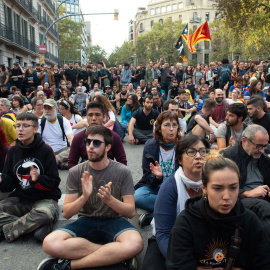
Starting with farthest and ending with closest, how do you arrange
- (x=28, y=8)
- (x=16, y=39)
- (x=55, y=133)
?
1. (x=28, y=8)
2. (x=16, y=39)
3. (x=55, y=133)

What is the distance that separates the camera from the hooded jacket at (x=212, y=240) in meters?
2.13

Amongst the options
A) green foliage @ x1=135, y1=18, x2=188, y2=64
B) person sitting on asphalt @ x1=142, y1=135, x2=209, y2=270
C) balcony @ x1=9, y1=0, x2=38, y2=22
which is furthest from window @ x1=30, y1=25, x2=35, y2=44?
person sitting on asphalt @ x1=142, y1=135, x2=209, y2=270

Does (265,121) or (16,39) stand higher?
(16,39)

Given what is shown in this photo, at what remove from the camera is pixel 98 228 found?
3205mm

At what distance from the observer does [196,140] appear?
115 inches

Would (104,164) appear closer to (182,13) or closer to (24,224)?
(24,224)

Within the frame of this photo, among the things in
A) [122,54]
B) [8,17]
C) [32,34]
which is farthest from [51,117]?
[122,54]

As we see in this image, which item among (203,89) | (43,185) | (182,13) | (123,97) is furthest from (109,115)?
(182,13)

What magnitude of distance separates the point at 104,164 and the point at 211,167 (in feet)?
4.69

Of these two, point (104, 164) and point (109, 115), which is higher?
point (109, 115)

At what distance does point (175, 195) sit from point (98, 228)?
963mm

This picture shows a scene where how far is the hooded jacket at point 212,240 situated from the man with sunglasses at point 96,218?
0.85 m

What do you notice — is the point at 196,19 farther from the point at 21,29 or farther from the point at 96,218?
the point at 96,218

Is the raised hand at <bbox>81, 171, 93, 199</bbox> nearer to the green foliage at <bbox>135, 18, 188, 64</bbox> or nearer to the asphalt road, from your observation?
the asphalt road
